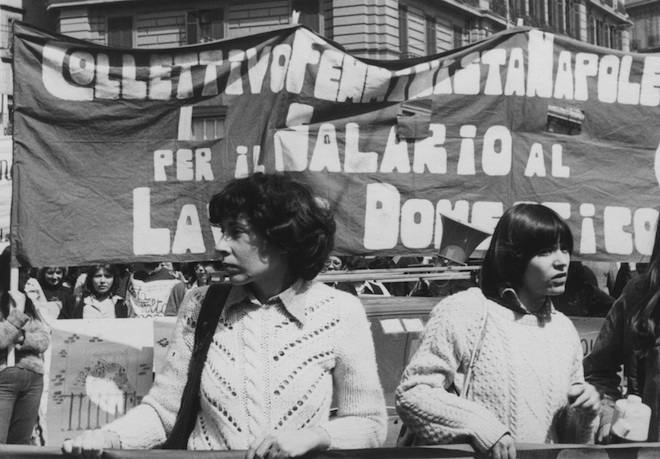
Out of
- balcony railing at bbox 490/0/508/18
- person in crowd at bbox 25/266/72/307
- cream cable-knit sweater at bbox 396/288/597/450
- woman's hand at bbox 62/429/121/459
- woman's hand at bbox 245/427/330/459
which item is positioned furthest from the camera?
balcony railing at bbox 490/0/508/18

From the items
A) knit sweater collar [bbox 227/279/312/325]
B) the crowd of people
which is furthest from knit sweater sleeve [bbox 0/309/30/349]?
knit sweater collar [bbox 227/279/312/325]

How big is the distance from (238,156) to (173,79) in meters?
0.57

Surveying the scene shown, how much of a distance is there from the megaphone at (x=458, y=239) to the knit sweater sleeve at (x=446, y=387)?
3.01 m

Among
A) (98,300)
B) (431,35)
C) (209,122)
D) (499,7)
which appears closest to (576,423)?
(209,122)

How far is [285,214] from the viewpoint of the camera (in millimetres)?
3150

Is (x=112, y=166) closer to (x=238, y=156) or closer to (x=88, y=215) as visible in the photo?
(x=88, y=215)

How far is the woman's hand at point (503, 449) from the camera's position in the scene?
9.83 ft

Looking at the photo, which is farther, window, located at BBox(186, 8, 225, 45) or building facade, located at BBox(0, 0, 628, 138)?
window, located at BBox(186, 8, 225, 45)

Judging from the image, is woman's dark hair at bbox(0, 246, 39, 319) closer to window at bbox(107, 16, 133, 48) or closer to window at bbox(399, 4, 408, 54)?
window at bbox(399, 4, 408, 54)

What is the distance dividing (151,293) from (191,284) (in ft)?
7.36

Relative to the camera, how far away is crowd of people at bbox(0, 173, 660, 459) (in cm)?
300

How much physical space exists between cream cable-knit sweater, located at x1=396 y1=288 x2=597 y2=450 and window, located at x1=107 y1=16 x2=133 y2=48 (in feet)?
121

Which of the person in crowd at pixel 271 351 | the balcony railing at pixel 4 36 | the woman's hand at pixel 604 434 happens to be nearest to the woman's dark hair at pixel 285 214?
the person in crowd at pixel 271 351

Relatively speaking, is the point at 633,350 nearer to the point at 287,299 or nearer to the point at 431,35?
the point at 287,299
